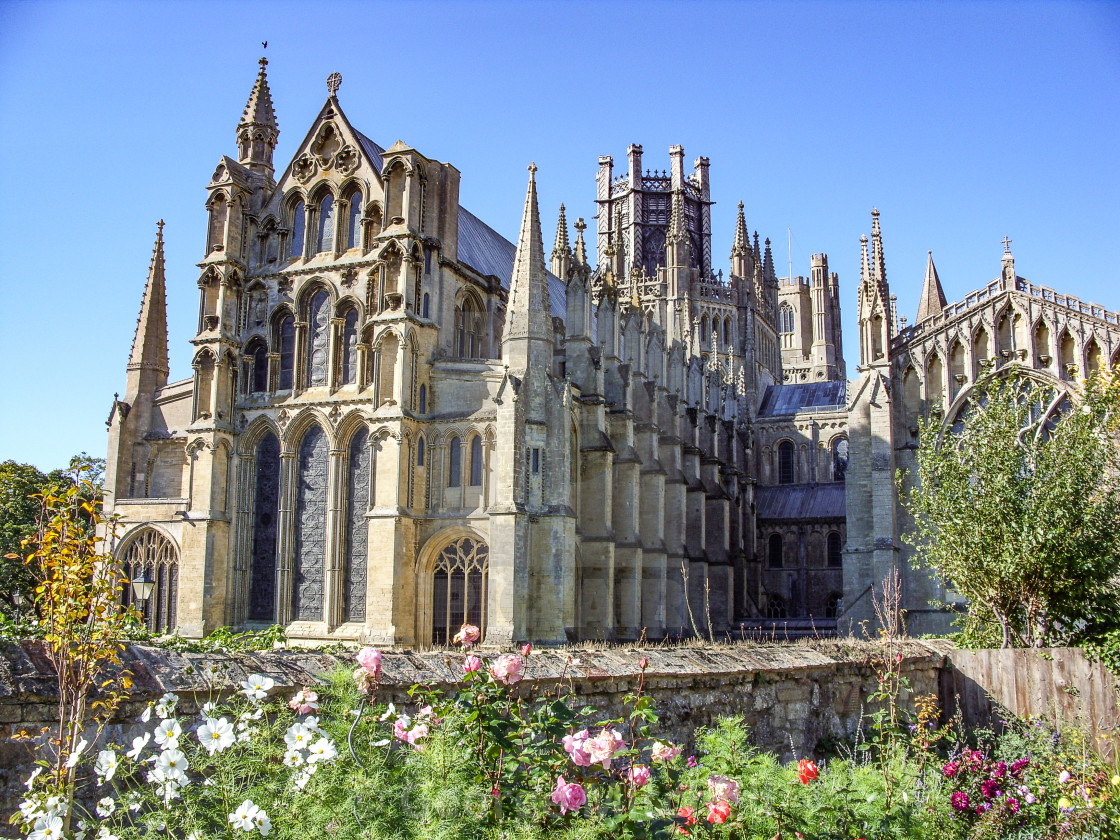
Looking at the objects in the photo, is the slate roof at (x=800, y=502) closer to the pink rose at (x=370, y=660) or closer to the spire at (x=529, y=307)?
the spire at (x=529, y=307)

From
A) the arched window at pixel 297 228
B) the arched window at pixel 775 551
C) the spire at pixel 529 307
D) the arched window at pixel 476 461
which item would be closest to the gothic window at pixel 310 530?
the arched window at pixel 476 461

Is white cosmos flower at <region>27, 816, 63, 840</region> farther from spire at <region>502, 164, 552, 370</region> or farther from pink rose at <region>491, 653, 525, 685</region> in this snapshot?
spire at <region>502, 164, 552, 370</region>

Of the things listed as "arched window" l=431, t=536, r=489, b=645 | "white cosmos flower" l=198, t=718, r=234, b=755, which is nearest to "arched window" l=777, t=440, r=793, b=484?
"arched window" l=431, t=536, r=489, b=645

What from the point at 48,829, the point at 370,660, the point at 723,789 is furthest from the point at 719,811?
the point at 48,829

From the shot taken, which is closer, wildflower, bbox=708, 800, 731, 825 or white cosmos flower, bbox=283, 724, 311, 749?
wildflower, bbox=708, 800, 731, 825

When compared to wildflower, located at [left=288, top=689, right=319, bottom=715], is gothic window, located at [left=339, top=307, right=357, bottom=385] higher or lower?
higher

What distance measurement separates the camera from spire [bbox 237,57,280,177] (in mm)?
35969

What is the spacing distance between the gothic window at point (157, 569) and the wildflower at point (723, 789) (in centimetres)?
2773

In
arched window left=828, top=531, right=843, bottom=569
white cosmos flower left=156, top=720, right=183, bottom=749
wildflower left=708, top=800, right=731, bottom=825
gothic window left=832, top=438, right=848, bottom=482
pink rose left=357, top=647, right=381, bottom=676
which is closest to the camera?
wildflower left=708, top=800, right=731, bottom=825

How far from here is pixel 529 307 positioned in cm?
2848

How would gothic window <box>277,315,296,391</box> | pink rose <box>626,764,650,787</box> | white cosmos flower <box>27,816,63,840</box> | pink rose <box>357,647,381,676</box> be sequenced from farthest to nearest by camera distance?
gothic window <box>277,315,296,391</box> < pink rose <box>357,647,381,676</box> < pink rose <box>626,764,650,787</box> < white cosmos flower <box>27,816,63,840</box>

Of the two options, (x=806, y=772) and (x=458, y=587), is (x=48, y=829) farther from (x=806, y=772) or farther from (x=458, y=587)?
(x=458, y=587)

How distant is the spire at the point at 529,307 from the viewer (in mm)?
28266

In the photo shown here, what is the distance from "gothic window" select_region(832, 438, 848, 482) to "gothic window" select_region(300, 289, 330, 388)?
34232 mm
